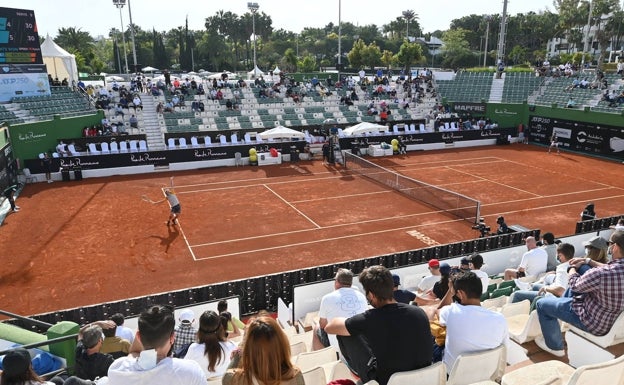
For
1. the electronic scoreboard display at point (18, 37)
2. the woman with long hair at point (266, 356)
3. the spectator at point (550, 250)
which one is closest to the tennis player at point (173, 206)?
the spectator at point (550, 250)

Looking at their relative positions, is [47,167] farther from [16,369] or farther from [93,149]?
[16,369]

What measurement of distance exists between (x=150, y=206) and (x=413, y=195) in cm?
1192

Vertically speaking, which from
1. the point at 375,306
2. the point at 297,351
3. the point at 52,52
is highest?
the point at 52,52

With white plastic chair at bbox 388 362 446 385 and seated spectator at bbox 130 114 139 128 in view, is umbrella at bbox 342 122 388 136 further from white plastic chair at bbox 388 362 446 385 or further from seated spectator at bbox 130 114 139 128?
white plastic chair at bbox 388 362 446 385

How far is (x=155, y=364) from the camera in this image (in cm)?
358

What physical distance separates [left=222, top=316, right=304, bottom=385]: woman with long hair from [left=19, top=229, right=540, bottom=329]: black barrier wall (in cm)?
689

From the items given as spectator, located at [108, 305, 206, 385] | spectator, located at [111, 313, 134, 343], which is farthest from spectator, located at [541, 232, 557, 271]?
spectator, located at [108, 305, 206, 385]

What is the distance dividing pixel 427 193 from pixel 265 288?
39.7 ft

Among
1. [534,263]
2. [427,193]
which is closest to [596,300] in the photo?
[534,263]

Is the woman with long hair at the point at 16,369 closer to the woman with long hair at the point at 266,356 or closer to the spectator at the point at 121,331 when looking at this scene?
the woman with long hair at the point at 266,356

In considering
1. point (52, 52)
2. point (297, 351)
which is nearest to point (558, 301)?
point (297, 351)

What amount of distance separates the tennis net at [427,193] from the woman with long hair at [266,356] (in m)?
14.5

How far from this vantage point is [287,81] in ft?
147

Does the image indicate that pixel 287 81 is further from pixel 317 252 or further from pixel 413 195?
pixel 317 252
